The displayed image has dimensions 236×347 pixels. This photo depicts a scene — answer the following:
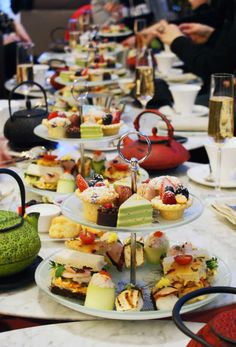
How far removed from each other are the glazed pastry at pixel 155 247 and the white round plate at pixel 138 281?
0.07 feet

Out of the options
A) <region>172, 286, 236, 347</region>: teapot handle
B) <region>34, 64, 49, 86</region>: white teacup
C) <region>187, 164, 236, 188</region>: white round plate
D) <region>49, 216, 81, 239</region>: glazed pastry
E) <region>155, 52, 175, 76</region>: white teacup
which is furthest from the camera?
<region>155, 52, 175, 76</region>: white teacup

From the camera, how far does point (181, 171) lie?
223 cm

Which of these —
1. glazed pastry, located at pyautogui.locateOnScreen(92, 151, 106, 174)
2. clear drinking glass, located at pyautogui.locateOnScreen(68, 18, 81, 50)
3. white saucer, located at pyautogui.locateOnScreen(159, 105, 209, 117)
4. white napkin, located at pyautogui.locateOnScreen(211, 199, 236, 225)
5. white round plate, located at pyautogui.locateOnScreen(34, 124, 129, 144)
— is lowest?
white napkin, located at pyautogui.locateOnScreen(211, 199, 236, 225)

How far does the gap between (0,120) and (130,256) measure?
133cm

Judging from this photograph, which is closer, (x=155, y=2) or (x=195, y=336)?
(x=195, y=336)

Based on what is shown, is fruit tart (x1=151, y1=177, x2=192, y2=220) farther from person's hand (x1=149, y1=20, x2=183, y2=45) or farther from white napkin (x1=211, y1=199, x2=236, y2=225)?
person's hand (x1=149, y1=20, x2=183, y2=45)

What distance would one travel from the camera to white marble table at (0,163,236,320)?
131 cm

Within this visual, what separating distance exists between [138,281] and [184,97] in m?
1.47

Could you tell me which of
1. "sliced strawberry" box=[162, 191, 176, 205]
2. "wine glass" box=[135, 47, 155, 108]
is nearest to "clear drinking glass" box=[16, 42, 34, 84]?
"wine glass" box=[135, 47, 155, 108]

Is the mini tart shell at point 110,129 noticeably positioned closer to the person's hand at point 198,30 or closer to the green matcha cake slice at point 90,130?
the green matcha cake slice at point 90,130

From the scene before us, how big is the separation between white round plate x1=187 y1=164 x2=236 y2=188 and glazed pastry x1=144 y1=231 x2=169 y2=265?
1.93ft

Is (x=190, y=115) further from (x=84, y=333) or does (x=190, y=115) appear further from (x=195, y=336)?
(x=195, y=336)

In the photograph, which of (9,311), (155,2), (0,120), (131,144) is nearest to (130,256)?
(9,311)

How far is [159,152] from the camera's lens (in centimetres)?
213
